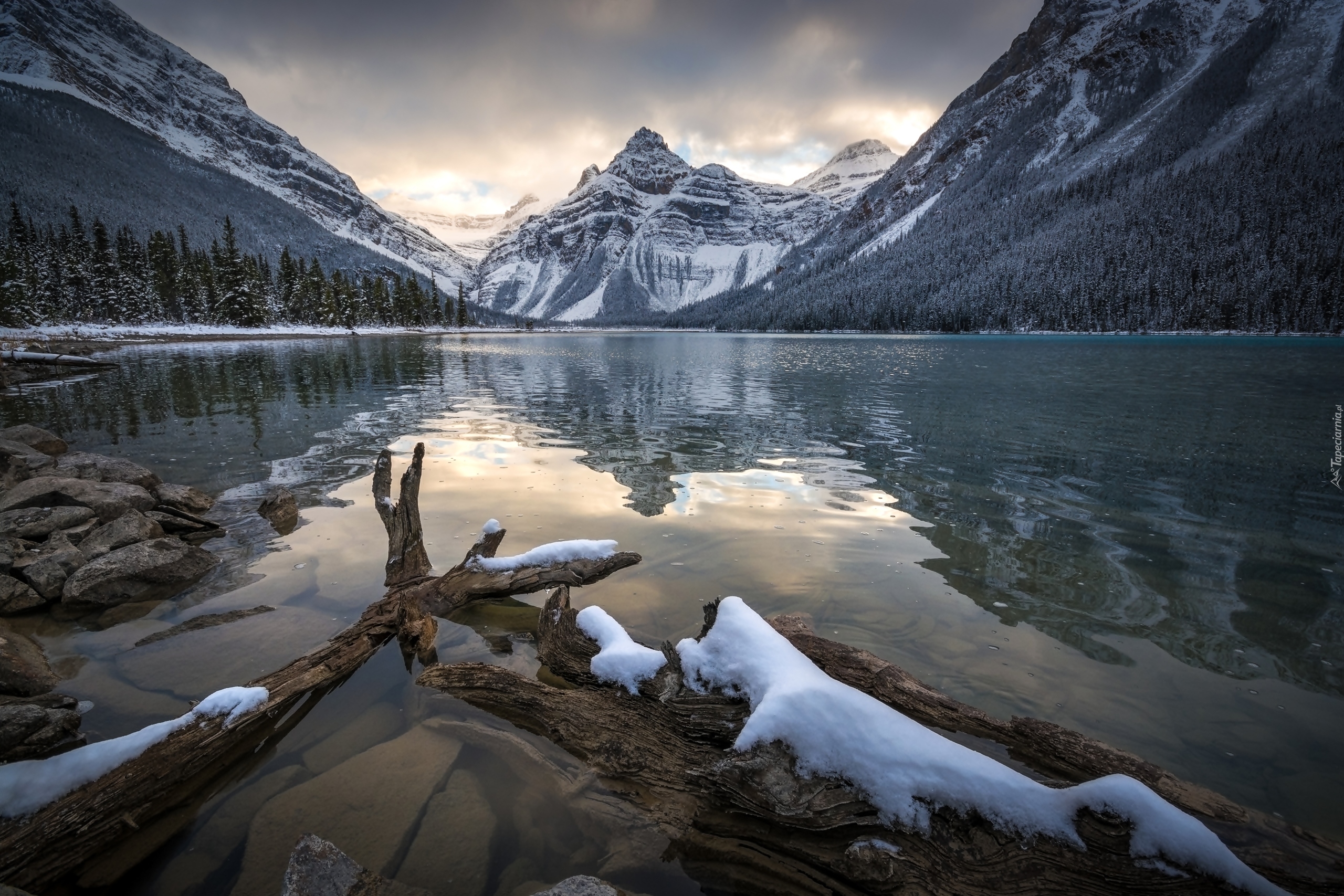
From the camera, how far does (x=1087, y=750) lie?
3617 millimetres

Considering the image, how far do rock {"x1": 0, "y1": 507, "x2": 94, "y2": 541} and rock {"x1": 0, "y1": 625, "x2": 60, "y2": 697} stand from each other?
3.14 metres

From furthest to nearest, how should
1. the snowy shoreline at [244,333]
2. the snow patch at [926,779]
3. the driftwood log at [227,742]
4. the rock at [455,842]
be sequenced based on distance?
the snowy shoreline at [244,333]
the rock at [455,842]
the driftwood log at [227,742]
the snow patch at [926,779]

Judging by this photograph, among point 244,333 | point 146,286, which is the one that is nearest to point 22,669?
point 244,333

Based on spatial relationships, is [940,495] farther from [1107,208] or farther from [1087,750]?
[1107,208]

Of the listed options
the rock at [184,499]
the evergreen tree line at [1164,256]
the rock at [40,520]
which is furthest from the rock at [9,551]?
the evergreen tree line at [1164,256]

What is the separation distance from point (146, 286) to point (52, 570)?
11055 cm

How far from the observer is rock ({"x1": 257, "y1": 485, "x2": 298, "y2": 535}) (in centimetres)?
933

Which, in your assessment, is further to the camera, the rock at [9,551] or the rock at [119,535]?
the rock at [119,535]

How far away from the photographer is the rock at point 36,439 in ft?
43.0

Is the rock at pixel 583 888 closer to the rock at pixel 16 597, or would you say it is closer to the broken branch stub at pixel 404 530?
the broken branch stub at pixel 404 530

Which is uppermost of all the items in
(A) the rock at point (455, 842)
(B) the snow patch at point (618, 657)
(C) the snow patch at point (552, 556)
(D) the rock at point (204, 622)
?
(C) the snow patch at point (552, 556)

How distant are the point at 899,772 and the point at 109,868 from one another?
462 centimetres

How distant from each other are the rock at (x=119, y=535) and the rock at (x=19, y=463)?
4205 millimetres

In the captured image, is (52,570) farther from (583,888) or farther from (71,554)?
(583,888)
